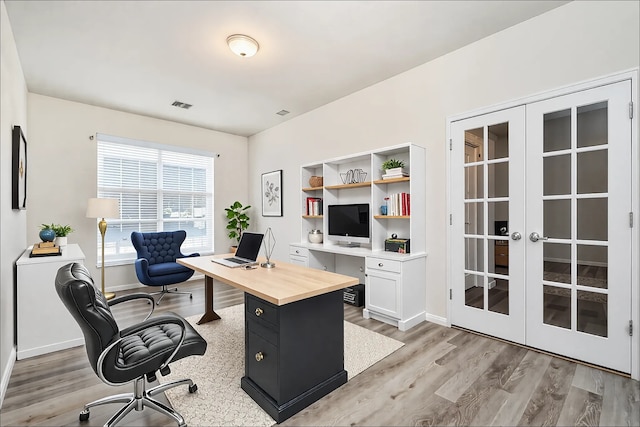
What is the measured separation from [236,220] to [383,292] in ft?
11.9

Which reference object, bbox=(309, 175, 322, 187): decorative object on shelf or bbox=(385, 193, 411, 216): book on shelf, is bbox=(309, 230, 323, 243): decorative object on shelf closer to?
bbox=(309, 175, 322, 187): decorative object on shelf

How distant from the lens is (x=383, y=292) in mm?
3232

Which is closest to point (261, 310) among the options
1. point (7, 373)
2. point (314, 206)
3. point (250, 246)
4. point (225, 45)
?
point (250, 246)

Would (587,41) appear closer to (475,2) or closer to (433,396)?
(475,2)

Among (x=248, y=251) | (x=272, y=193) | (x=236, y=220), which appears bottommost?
(x=248, y=251)

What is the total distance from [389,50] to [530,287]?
264 centimetres

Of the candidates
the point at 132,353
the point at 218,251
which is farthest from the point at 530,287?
the point at 218,251

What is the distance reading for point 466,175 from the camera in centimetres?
306

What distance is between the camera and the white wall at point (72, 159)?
410 centimetres

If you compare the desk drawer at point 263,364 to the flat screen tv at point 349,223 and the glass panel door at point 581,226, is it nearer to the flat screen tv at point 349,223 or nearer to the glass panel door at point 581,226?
the flat screen tv at point 349,223

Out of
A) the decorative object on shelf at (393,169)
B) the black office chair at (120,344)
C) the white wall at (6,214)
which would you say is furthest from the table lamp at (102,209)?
the decorative object on shelf at (393,169)

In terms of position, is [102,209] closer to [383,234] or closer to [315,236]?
[315,236]

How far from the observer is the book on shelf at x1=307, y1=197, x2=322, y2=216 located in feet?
14.6

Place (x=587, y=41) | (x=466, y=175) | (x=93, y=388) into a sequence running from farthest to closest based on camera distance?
1. (x=466, y=175)
2. (x=587, y=41)
3. (x=93, y=388)
